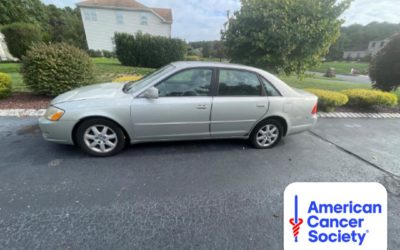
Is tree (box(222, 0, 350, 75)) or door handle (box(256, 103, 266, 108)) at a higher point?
tree (box(222, 0, 350, 75))

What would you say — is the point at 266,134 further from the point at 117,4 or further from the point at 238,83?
the point at 117,4

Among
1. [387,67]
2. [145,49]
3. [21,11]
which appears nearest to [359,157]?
[387,67]

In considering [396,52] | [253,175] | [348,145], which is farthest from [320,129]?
[396,52]

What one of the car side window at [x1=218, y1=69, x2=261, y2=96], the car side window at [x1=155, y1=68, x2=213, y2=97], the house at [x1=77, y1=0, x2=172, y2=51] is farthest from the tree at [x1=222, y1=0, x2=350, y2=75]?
the house at [x1=77, y1=0, x2=172, y2=51]

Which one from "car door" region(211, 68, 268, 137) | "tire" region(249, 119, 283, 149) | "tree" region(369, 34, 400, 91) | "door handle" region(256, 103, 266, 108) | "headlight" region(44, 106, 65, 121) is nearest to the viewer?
"headlight" region(44, 106, 65, 121)

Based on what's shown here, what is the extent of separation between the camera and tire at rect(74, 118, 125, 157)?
112 inches

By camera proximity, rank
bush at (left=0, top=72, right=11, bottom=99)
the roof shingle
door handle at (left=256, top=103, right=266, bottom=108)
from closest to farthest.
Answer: door handle at (left=256, top=103, right=266, bottom=108) → bush at (left=0, top=72, right=11, bottom=99) → the roof shingle

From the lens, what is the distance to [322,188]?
1.86 m

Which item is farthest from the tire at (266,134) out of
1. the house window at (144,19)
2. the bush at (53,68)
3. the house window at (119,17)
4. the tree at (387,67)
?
the house window at (119,17)

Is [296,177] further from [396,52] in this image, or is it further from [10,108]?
[396,52]

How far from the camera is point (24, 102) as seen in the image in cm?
534

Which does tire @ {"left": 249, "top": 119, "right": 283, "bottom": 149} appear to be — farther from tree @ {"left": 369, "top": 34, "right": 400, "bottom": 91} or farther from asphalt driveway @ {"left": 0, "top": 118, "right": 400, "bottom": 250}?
tree @ {"left": 369, "top": 34, "right": 400, "bottom": 91}

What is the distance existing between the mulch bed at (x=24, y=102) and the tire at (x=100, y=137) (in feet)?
10.5

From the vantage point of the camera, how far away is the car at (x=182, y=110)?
2838 mm
